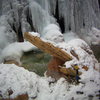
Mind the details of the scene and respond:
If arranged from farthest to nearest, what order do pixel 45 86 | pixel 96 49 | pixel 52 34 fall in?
1. pixel 96 49
2. pixel 52 34
3. pixel 45 86

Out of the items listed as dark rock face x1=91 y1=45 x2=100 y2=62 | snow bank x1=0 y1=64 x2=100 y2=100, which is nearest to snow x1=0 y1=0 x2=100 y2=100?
snow bank x1=0 y1=64 x2=100 y2=100

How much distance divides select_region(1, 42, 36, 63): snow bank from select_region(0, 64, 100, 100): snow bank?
1.96 metres

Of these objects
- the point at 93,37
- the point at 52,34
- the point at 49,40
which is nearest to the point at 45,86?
the point at 49,40

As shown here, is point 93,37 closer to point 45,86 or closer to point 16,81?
point 45,86

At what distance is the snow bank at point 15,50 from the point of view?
6324 mm

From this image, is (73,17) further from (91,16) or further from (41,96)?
(41,96)

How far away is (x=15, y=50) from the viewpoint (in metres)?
6.51

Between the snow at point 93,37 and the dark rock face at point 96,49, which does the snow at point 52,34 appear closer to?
the dark rock face at point 96,49

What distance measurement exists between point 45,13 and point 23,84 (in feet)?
14.2

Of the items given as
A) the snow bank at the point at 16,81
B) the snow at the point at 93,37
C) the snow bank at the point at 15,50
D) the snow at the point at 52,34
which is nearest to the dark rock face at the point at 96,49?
the snow at the point at 93,37

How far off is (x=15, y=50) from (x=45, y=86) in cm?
288

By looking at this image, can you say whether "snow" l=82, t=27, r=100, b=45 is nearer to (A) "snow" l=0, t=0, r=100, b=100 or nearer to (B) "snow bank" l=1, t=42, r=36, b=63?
(A) "snow" l=0, t=0, r=100, b=100

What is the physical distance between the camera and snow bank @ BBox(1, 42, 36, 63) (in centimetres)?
632

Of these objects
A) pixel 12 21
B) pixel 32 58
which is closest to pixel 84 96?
pixel 32 58
